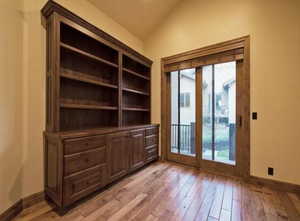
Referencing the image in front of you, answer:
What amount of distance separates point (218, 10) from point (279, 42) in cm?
123

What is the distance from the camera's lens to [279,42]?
2287 millimetres

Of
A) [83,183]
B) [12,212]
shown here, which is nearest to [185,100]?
[83,183]

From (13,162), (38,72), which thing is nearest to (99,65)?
(38,72)

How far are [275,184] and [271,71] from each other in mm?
1747

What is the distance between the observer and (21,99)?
1813mm

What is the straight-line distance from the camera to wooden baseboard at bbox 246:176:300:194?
7.10ft

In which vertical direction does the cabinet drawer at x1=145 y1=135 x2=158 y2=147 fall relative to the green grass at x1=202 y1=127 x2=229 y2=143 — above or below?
below

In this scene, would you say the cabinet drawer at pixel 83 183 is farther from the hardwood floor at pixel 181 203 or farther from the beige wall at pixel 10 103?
the beige wall at pixel 10 103

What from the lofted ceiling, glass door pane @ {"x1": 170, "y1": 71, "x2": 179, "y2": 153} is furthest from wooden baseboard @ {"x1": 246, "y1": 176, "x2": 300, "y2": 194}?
the lofted ceiling

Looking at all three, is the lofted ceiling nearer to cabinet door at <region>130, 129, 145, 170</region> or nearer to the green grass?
cabinet door at <region>130, 129, 145, 170</region>

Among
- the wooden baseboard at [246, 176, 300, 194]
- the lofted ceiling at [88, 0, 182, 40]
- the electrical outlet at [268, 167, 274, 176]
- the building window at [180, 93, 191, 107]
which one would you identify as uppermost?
the lofted ceiling at [88, 0, 182, 40]

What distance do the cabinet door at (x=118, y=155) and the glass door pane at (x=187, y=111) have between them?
4.64 ft

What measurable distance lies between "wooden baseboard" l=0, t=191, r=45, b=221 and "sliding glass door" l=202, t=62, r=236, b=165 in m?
2.80

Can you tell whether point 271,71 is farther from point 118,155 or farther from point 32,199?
point 32,199
